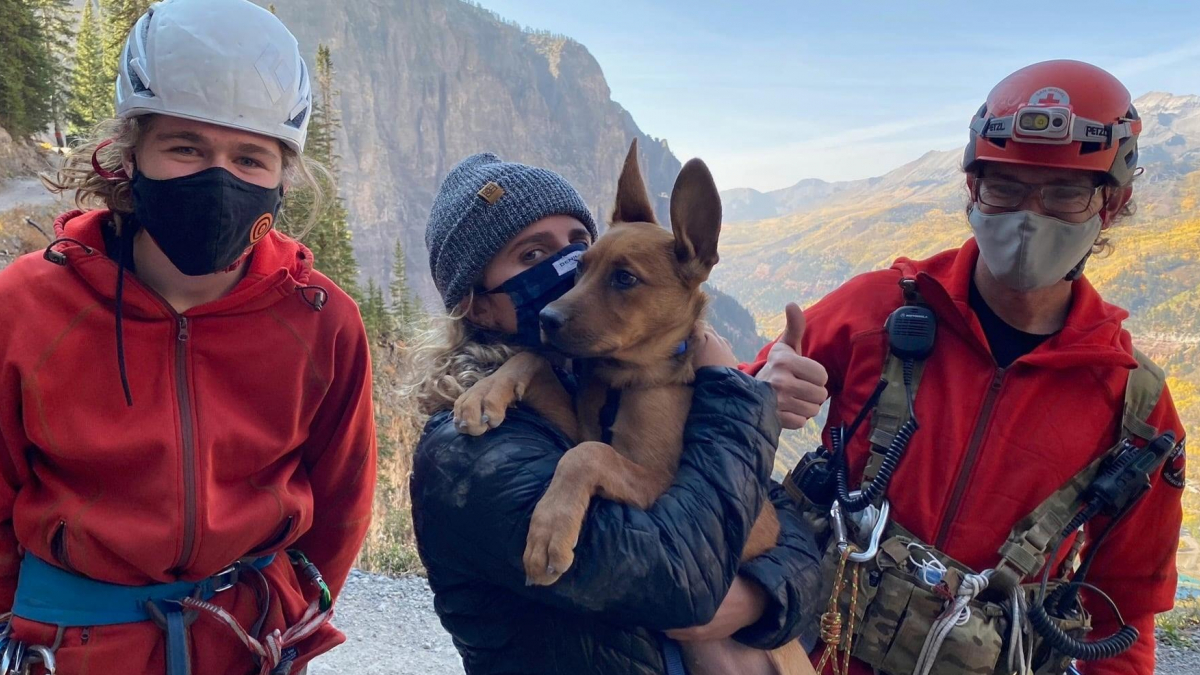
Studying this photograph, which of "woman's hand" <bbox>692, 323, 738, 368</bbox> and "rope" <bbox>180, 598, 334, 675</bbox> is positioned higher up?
"woman's hand" <bbox>692, 323, 738, 368</bbox>

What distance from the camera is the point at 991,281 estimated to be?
3369 mm

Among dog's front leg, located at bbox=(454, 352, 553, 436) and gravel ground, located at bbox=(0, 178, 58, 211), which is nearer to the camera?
dog's front leg, located at bbox=(454, 352, 553, 436)

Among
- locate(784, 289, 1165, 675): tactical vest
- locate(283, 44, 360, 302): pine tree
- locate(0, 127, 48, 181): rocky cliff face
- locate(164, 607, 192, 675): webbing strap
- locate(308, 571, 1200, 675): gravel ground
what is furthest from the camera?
locate(283, 44, 360, 302): pine tree

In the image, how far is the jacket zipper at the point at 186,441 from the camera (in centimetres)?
269

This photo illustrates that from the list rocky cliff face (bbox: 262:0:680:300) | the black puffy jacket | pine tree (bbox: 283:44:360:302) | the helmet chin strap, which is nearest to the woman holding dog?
the black puffy jacket

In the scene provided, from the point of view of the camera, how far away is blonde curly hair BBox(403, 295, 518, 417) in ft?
9.40

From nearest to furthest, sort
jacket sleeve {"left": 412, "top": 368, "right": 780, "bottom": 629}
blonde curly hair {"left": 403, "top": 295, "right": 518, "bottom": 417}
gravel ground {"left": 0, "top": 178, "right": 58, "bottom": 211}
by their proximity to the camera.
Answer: jacket sleeve {"left": 412, "top": 368, "right": 780, "bottom": 629}, blonde curly hair {"left": 403, "top": 295, "right": 518, "bottom": 417}, gravel ground {"left": 0, "top": 178, "right": 58, "bottom": 211}

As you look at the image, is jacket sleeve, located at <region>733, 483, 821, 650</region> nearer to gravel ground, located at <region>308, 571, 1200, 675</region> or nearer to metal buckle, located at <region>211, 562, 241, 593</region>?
metal buckle, located at <region>211, 562, 241, 593</region>

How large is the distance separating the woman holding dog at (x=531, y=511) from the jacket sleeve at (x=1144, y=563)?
1.36 metres

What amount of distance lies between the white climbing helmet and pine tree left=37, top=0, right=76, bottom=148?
106 feet

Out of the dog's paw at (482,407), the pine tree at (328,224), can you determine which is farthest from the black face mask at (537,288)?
the pine tree at (328,224)

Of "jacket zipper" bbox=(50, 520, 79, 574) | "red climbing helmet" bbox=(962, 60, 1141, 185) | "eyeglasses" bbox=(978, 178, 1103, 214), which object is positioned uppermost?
"red climbing helmet" bbox=(962, 60, 1141, 185)

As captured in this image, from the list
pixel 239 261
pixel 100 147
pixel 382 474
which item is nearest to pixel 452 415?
pixel 239 261

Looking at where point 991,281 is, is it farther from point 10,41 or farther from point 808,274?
point 808,274
